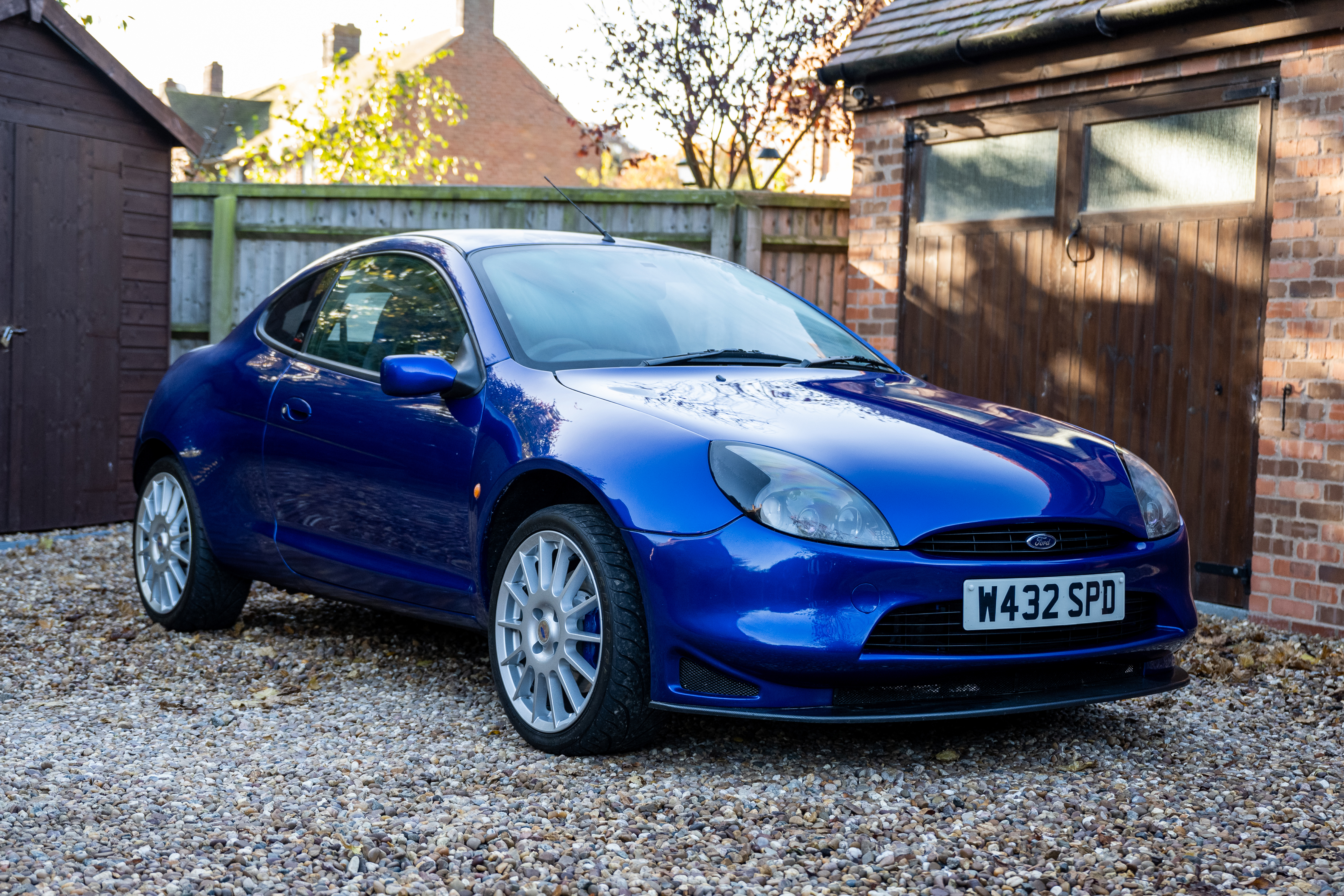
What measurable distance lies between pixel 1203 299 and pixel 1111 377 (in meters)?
0.65

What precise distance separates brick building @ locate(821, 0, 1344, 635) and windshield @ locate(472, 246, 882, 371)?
92.8 inches

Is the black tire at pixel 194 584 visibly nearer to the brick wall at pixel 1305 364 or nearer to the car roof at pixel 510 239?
the car roof at pixel 510 239

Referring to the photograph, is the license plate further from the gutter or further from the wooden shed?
the wooden shed

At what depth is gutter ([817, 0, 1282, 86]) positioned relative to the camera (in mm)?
A: 6543

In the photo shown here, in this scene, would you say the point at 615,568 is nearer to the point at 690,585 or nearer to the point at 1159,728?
the point at 690,585

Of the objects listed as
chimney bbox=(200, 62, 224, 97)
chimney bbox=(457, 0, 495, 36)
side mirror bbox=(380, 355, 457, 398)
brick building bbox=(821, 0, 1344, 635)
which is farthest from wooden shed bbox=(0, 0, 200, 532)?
chimney bbox=(200, 62, 224, 97)

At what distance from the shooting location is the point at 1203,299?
660 cm

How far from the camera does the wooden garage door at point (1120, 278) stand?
648 centimetres

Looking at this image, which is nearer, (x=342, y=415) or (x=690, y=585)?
(x=690, y=585)

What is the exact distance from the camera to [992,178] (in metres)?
7.74

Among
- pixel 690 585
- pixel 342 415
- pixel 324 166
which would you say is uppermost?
pixel 324 166

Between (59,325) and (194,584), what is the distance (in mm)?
3967

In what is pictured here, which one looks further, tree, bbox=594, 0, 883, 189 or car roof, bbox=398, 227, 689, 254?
tree, bbox=594, 0, 883, 189

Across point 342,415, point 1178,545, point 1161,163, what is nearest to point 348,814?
point 342,415
